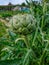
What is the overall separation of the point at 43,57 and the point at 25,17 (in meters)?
0.28

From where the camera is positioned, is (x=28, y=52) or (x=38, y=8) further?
(x=38, y=8)

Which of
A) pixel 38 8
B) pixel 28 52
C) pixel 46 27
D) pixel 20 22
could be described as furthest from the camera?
pixel 38 8

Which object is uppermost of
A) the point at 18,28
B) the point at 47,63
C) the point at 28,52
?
the point at 18,28

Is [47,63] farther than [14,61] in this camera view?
Yes

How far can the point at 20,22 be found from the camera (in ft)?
3.69

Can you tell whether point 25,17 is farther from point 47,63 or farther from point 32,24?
point 47,63

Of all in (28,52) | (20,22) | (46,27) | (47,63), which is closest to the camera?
(20,22)

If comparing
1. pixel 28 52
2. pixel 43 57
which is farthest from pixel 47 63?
pixel 28 52

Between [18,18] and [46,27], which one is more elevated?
[18,18]

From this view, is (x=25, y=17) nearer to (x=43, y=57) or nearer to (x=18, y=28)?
(x=18, y=28)

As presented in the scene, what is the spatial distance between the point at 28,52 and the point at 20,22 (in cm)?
18

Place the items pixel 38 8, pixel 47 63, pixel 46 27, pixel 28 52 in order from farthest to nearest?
1. pixel 38 8
2. pixel 46 27
3. pixel 47 63
4. pixel 28 52

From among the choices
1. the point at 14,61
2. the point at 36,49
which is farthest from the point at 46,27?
the point at 14,61

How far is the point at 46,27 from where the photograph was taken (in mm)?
1524
